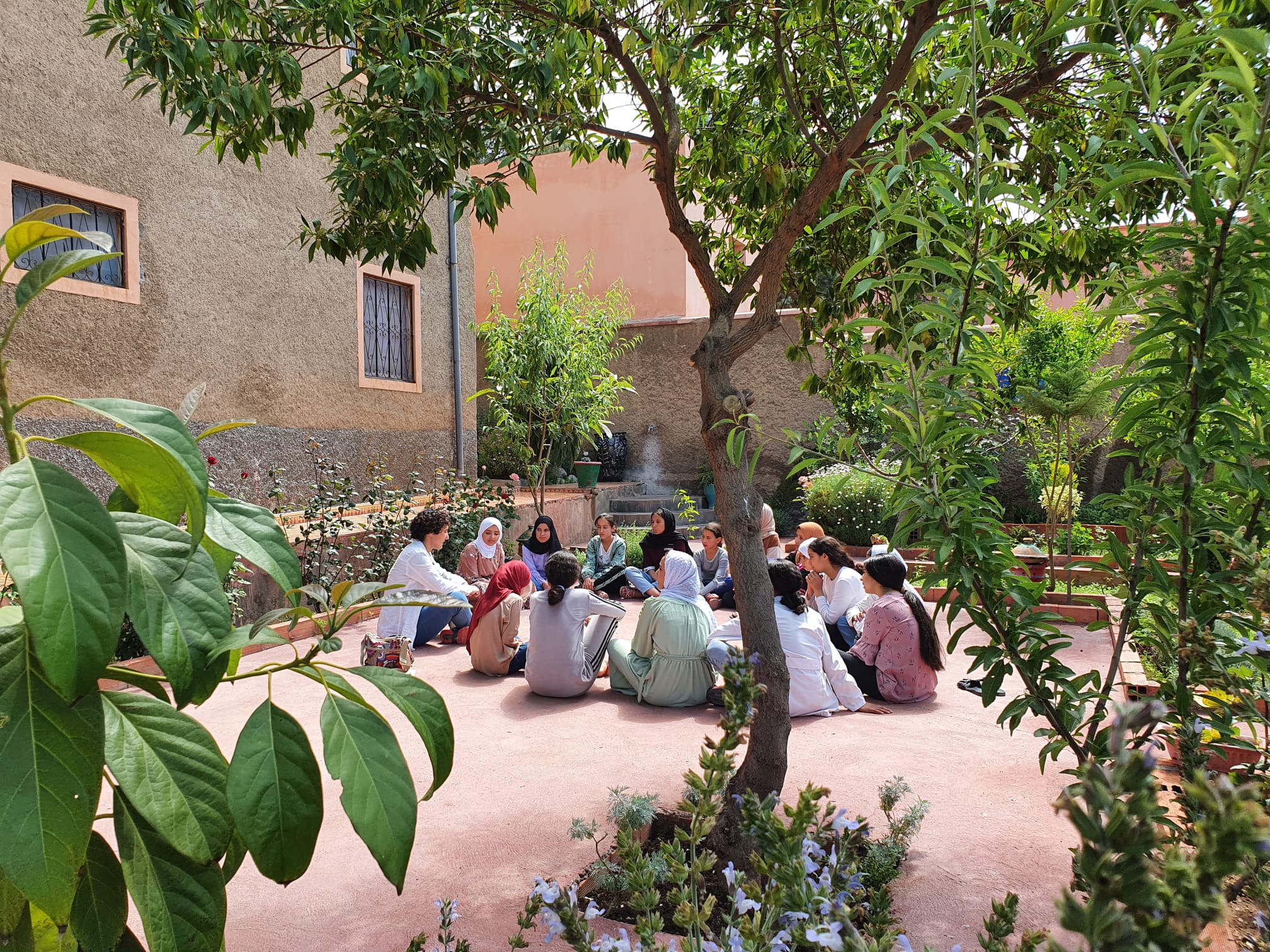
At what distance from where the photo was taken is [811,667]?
5.35m

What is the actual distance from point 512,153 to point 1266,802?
3485mm

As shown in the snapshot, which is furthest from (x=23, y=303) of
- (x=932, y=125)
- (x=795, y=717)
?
(x=795, y=717)

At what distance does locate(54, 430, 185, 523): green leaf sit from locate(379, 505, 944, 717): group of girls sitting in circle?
4311 millimetres

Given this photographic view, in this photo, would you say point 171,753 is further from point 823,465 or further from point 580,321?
point 823,465

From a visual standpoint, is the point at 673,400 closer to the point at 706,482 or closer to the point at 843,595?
the point at 706,482

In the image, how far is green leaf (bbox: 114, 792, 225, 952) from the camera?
0.84 meters

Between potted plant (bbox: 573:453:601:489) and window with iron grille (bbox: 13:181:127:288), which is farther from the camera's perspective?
potted plant (bbox: 573:453:601:489)

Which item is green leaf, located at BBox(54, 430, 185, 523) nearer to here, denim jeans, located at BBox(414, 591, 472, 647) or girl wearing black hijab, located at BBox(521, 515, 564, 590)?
denim jeans, located at BBox(414, 591, 472, 647)

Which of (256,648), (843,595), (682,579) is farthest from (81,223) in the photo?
(843,595)

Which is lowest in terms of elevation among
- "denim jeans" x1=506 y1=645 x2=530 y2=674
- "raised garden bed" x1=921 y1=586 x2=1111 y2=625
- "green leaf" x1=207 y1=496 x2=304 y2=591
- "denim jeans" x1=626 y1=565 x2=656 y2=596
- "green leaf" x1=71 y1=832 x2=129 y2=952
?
"denim jeans" x1=506 y1=645 x2=530 y2=674

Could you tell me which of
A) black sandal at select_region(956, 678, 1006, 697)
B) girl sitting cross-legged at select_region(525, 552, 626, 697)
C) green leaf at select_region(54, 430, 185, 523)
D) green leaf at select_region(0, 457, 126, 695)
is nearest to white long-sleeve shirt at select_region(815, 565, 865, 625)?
black sandal at select_region(956, 678, 1006, 697)

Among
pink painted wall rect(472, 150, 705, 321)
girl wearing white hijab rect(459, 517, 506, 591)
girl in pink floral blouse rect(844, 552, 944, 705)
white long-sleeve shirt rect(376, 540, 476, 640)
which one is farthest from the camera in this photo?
pink painted wall rect(472, 150, 705, 321)

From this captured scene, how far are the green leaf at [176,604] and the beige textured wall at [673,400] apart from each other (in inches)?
610

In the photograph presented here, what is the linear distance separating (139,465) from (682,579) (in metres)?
5.71
